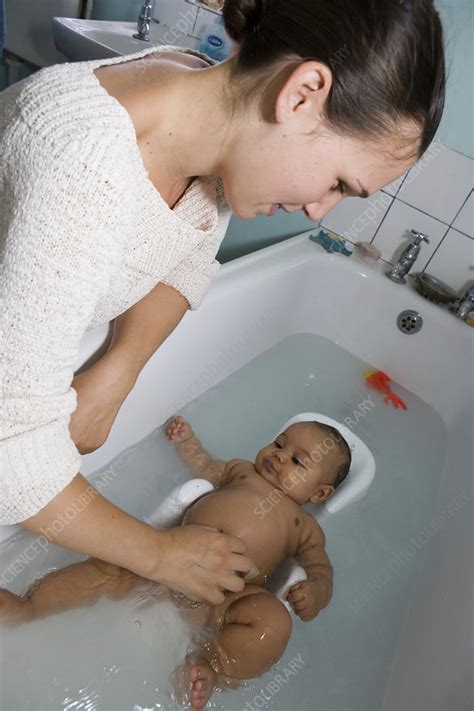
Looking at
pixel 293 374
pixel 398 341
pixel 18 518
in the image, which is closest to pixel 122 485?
pixel 18 518

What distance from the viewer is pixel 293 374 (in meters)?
1.69

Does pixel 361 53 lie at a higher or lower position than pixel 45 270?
higher

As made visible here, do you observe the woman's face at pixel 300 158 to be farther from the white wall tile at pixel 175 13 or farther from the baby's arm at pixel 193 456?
the white wall tile at pixel 175 13

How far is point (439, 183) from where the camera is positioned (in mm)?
1579

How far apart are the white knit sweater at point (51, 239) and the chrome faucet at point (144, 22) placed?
4.20ft

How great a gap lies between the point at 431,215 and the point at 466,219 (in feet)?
0.34

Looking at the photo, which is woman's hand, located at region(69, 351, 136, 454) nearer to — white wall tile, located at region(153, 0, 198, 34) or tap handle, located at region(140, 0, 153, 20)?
tap handle, located at region(140, 0, 153, 20)

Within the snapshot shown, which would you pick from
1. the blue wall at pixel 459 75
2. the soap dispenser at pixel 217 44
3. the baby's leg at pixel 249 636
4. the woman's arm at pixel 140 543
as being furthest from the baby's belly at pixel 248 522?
the soap dispenser at pixel 217 44

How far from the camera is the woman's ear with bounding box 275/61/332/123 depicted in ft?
1.63

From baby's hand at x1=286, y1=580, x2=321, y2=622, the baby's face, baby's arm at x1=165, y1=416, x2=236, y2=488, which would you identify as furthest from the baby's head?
baby's hand at x1=286, y1=580, x2=321, y2=622

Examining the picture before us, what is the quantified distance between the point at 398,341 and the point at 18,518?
4.58 feet

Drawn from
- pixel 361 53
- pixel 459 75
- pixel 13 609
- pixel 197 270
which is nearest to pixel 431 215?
pixel 459 75

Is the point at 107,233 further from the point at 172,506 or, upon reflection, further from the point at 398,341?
the point at 398,341

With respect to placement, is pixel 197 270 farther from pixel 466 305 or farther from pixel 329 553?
pixel 466 305
